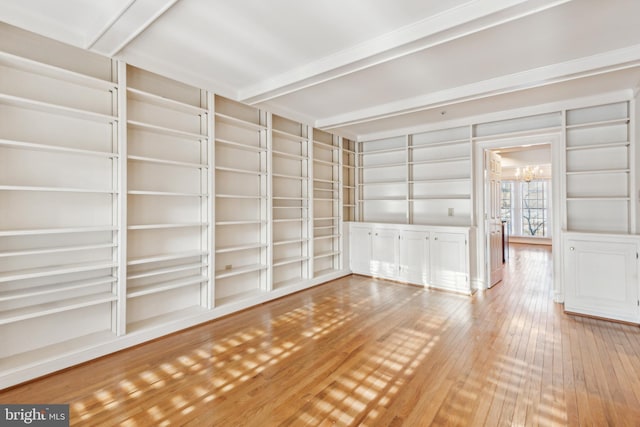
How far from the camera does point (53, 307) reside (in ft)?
8.42

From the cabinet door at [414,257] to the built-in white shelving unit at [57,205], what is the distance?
13.5 ft

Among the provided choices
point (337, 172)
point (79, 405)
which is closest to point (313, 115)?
point (337, 172)

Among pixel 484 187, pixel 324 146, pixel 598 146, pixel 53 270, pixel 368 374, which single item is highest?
pixel 324 146

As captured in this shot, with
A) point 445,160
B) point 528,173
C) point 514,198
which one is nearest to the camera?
point 445,160

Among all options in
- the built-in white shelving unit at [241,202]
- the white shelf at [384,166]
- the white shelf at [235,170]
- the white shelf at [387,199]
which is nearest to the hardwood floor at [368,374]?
the built-in white shelving unit at [241,202]

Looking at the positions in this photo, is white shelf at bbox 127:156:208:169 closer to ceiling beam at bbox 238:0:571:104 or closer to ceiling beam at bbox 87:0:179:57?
ceiling beam at bbox 87:0:179:57

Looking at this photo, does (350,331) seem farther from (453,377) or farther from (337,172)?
(337,172)

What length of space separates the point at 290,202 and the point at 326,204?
978 mm

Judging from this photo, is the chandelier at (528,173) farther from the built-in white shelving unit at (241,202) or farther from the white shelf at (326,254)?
the built-in white shelving unit at (241,202)

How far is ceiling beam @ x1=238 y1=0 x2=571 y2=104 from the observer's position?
2.14 meters

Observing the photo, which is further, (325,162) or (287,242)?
(325,162)

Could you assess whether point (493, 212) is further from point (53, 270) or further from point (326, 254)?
point (53, 270)

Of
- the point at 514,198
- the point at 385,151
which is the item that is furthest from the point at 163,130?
the point at 514,198

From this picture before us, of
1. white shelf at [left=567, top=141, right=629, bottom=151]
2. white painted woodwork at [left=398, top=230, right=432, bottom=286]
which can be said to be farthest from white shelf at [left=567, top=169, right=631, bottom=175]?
white painted woodwork at [left=398, top=230, right=432, bottom=286]
